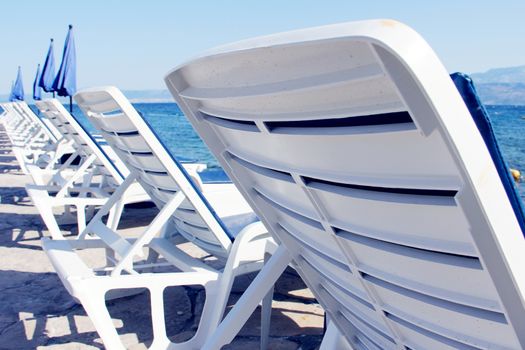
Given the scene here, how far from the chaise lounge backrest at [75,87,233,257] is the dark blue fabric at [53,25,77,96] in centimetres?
838

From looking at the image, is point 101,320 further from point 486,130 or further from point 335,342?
point 486,130

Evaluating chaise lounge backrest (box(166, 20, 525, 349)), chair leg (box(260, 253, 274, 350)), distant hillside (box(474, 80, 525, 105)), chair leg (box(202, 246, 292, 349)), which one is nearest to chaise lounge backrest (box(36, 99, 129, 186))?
chair leg (box(260, 253, 274, 350))

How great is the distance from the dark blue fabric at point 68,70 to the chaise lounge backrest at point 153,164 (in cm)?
838

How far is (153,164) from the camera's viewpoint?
9.79ft

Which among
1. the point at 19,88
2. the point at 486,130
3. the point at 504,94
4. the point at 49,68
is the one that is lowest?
the point at 19,88

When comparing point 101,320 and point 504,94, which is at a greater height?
point 504,94

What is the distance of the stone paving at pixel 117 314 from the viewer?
9.50ft

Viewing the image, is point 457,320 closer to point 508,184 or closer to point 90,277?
point 508,184

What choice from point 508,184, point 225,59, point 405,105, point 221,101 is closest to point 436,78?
point 405,105

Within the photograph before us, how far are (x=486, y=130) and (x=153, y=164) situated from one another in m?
2.25

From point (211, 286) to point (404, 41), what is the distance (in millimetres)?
1896

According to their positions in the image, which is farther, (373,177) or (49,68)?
(49,68)

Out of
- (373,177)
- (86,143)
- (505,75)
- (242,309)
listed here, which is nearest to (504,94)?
(505,75)

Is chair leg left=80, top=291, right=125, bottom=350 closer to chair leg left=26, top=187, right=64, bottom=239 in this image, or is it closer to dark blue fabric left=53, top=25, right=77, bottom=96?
chair leg left=26, top=187, right=64, bottom=239
